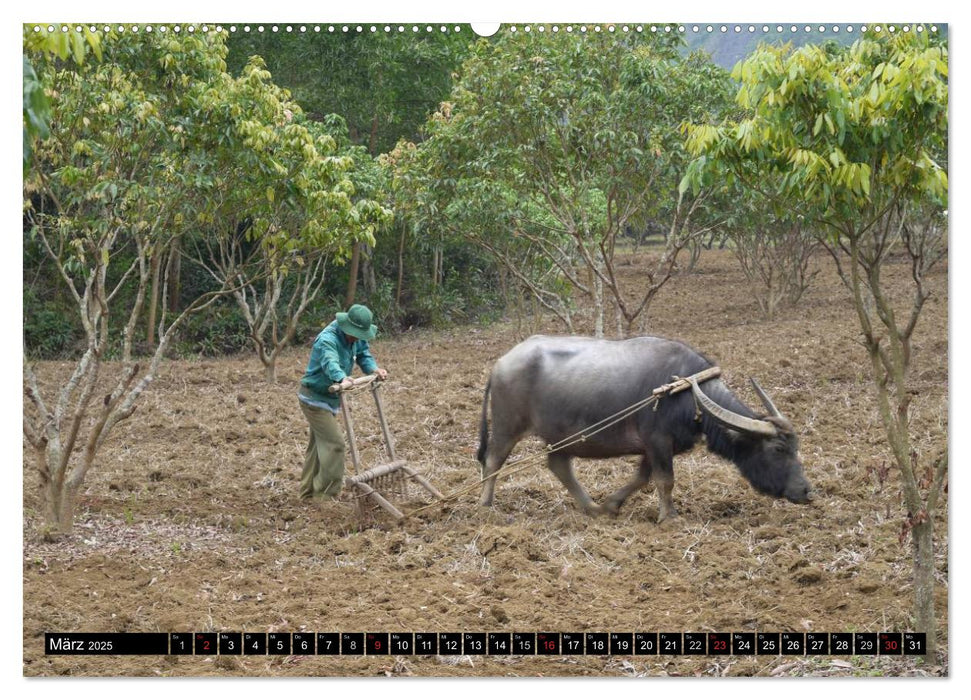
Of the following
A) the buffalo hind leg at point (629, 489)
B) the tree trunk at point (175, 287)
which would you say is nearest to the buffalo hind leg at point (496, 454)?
the buffalo hind leg at point (629, 489)

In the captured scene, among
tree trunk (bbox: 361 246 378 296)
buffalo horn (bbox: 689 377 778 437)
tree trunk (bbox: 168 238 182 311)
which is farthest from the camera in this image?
tree trunk (bbox: 361 246 378 296)

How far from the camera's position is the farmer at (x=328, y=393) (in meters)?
7.66

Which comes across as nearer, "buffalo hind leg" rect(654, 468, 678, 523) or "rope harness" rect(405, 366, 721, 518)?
"rope harness" rect(405, 366, 721, 518)

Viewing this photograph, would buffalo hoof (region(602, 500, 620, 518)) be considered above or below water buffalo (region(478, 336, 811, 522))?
below

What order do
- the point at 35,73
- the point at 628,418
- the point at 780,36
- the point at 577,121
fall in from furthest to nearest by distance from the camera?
the point at 577,121 → the point at 628,418 → the point at 780,36 → the point at 35,73

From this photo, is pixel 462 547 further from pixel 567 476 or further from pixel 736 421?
pixel 736 421

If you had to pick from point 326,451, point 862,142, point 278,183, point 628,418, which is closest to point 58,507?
point 326,451

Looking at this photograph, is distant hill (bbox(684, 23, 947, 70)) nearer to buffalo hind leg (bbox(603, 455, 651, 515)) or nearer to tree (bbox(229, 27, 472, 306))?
tree (bbox(229, 27, 472, 306))

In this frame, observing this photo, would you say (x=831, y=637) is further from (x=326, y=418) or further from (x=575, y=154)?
(x=575, y=154)

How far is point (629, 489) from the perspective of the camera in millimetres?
7848

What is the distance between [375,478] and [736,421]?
2493mm

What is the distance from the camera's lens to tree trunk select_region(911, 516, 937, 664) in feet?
15.5

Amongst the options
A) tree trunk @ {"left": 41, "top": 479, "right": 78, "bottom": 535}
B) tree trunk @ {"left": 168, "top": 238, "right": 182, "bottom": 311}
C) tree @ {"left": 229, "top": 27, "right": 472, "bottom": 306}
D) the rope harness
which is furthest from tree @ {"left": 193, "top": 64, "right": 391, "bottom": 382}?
tree trunk @ {"left": 168, "top": 238, "right": 182, "bottom": 311}

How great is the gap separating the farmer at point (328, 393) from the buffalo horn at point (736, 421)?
231cm
